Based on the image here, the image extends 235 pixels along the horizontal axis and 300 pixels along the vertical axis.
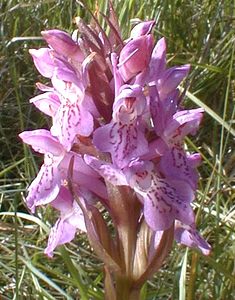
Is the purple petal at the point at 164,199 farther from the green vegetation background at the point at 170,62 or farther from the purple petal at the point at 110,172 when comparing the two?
the green vegetation background at the point at 170,62

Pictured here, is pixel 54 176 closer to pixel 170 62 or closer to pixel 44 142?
pixel 44 142

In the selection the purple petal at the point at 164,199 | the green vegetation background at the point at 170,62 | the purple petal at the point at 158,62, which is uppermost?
the purple petal at the point at 158,62

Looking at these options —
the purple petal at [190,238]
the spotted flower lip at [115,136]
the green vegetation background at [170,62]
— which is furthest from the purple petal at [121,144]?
the green vegetation background at [170,62]

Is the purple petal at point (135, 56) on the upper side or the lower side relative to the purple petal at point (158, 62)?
upper

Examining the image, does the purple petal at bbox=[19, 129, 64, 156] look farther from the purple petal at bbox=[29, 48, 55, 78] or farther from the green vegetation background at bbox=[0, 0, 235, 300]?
the green vegetation background at bbox=[0, 0, 235, 300]

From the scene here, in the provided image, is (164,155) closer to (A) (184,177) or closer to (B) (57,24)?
(A) (184,177)

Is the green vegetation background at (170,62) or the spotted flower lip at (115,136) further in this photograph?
the green vegetation background at (170,62)

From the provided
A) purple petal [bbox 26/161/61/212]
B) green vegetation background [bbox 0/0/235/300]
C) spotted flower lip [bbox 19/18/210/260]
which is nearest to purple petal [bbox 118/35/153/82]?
spotted flower lip [bbox 19/18/210/260]

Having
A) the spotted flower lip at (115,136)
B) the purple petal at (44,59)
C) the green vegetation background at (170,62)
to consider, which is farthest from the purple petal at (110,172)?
the green vegetation background at (170,62)

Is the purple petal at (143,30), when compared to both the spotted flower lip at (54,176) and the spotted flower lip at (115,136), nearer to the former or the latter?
the spotted flower lip at (115,136)
